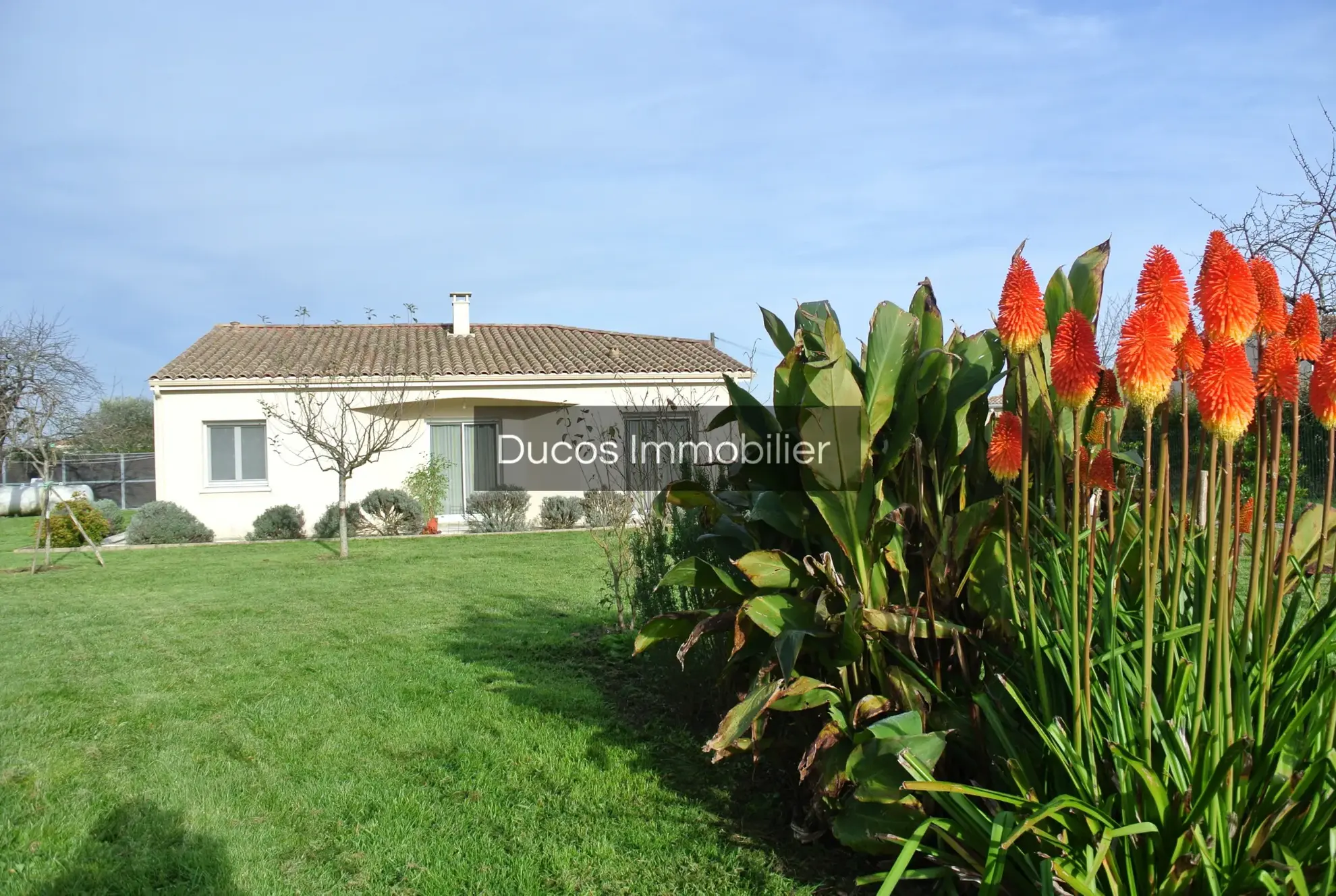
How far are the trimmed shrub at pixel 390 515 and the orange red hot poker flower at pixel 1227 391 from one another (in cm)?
1835

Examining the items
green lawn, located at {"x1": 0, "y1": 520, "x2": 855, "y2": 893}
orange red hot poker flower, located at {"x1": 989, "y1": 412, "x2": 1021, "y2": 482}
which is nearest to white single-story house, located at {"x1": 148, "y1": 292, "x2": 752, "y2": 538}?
green lawn, located at {"x1": 0, "y1": 520, "x2": 855, "y2": 893}

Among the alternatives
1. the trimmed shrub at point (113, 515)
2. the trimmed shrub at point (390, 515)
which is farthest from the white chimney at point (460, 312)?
the trimmed shrub at point (113, 515)

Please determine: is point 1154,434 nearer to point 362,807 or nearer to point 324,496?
point 362,807

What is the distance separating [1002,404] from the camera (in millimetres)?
2934

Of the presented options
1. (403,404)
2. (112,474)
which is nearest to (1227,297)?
(403,404)

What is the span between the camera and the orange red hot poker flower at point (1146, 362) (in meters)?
1.87

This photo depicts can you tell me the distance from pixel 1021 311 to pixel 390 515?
1827cm

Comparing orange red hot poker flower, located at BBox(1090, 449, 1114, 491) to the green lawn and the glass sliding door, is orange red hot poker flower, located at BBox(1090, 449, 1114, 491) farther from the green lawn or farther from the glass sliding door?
the glass sliding door

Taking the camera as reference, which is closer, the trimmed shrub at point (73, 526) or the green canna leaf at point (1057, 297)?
the green canna leaf at point (1057, 297)

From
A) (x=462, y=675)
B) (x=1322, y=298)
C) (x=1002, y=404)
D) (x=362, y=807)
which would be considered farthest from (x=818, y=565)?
(x=1322, y=298)

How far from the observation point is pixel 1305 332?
2234 millimetres

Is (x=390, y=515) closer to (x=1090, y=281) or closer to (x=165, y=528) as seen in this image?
(x=165, y=528)

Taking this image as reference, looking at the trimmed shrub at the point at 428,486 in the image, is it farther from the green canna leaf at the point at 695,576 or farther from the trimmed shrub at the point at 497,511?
the green canna leaf at the point at 695,576

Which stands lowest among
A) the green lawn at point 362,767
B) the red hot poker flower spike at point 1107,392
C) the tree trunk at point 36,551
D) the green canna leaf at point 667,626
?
the green lawn at point 362,767
